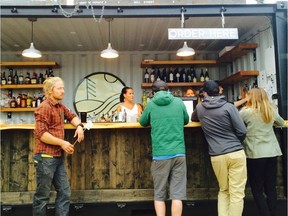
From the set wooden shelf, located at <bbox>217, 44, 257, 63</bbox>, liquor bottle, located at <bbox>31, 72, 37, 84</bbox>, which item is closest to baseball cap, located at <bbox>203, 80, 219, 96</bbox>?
wooden shelf, located at <bbox>217, 44, 257, 63</bbox>

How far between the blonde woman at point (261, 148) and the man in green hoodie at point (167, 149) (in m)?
0.84

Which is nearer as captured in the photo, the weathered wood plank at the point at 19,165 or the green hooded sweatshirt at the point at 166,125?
the green hooded sweatshirt at the point at 166,125

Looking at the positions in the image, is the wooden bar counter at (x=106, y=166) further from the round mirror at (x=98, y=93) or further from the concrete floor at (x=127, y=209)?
the round mirror at (x=98, y=93)

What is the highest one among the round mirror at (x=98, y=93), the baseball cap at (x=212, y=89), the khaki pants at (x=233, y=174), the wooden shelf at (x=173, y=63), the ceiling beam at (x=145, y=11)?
the ceiling beam at (x=145, y=11)

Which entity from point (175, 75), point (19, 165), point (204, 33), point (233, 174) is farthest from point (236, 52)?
point (19, 165)

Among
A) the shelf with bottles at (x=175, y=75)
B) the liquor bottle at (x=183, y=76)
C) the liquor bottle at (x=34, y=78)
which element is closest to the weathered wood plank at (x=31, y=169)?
the liquor bottle at (x=34, y=78)

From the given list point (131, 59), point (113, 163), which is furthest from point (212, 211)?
point (131, 59)

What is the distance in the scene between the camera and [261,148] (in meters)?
3.27

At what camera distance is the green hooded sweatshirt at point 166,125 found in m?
2.98

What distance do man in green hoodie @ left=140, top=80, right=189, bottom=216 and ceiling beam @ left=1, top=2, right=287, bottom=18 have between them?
1.63 metres

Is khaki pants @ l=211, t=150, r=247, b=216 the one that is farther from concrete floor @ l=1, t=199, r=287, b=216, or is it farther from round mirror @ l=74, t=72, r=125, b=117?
round mirror @ l=74, t=72, r=125, b=117

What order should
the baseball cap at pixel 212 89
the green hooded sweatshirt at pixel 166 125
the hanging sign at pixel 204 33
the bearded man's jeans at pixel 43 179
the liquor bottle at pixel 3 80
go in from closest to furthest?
the bearded man's jeans at pixel 43 179 → the green hooded sweatshirt at pixel 166 125 → the baseball cap at pixel 212 89 → the hanging sign at pixel 204 33 → the liquor bottle at pixel 3 80

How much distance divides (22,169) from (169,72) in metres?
4.16

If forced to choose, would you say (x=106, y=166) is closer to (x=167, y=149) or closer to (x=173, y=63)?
(x=167, y=149)
